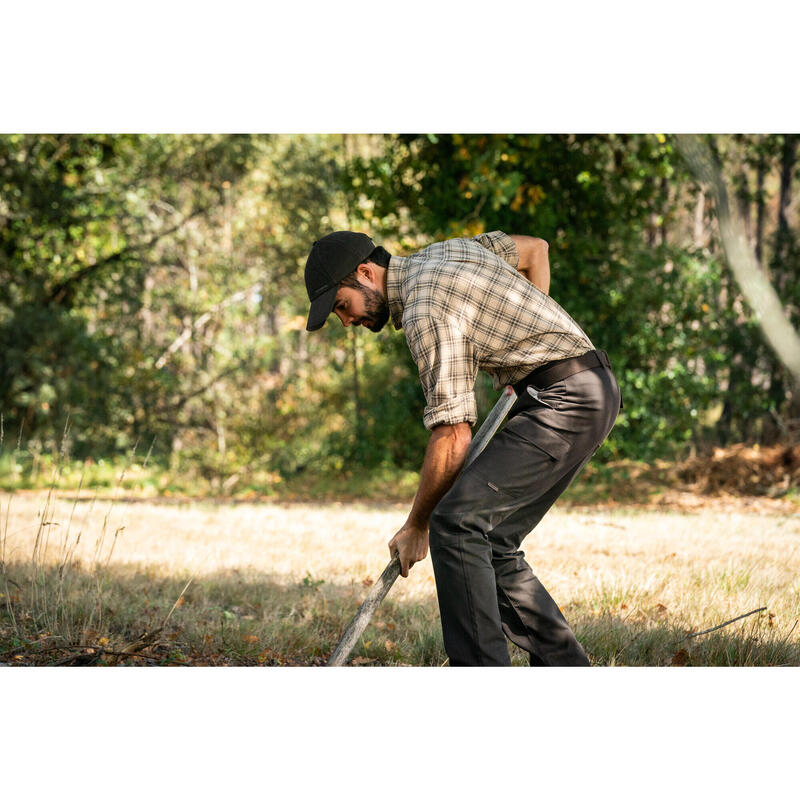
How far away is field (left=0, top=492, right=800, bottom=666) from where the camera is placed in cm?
423

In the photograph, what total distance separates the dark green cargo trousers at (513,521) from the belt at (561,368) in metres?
0.02

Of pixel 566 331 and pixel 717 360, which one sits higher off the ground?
pixel 566 331

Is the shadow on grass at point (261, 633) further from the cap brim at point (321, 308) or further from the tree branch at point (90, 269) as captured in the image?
the tree branch at point (90, 269)

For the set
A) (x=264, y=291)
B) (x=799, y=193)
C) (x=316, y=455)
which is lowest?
(x=316, y=455)

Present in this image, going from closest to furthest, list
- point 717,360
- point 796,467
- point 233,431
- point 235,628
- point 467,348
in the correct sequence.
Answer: point 467,348, point 235,628, point 796,467, point 717,360, point 233,431

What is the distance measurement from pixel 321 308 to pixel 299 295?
1306 cm

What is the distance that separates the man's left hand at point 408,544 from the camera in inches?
134

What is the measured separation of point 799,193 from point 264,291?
9470 mm

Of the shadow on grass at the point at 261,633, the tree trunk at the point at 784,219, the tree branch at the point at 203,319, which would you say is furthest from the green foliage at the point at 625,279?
the shadow on grass at the point at 261,633

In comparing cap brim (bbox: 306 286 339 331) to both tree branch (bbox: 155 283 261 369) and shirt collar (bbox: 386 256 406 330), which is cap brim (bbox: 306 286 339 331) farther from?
tree branch (bbox: 155 283 261 369)

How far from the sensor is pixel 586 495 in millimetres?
11344

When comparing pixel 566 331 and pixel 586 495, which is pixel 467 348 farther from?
pixel 586 495

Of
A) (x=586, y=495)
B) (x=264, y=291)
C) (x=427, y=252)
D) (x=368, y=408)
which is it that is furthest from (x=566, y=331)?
(x=264, y=291)

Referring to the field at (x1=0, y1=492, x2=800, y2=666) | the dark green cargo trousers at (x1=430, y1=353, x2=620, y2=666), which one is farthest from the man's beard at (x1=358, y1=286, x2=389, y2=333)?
the field at (x1=0, y1=492, x2=800, y2=666)
